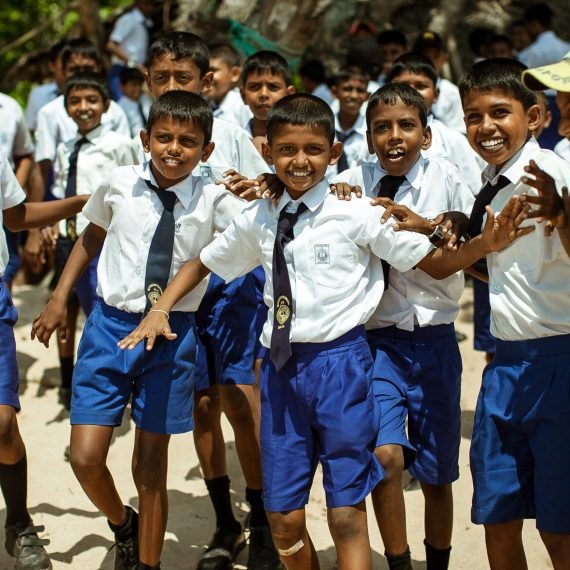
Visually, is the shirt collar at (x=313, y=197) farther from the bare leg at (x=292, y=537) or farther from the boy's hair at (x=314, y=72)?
the boy's hair at (x=314, y=72)

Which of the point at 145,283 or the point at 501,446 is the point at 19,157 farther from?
the point at 501,446

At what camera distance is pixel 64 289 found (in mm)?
4191

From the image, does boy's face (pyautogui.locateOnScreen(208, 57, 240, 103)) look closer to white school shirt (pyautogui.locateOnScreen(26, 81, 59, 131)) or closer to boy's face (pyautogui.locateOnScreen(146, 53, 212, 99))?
boy's face (pyautogui.locateOnScreen(146, 53, 212, 99))

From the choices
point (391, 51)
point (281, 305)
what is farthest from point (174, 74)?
point (391, 51)

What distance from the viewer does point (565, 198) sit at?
319 cm

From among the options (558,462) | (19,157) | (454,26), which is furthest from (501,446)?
(454,26)

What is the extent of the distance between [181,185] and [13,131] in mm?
2394

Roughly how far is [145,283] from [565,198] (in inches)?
65.4

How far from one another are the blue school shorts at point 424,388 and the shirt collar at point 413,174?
58cm

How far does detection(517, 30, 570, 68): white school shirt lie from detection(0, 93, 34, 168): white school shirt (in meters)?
4.61

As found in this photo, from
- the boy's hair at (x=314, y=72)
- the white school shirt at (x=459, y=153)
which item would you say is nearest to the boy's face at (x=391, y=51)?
the boy's hair at (x=314, y=72)

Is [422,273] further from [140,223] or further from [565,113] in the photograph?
[140,223]

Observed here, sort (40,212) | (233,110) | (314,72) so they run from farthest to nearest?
1. (314,72)
2. (233,110)
3. (40,212)

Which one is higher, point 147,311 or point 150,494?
point 147,311
